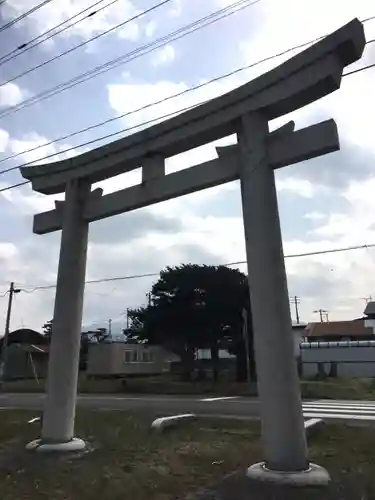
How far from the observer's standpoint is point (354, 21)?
5.03 meters

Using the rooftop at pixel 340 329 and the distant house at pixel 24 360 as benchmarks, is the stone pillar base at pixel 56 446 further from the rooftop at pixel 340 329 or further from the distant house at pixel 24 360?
the rooftop at pixel 340 329

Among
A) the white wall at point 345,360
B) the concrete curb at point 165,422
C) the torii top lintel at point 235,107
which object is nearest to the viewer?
the torii top lintel at point 235,107

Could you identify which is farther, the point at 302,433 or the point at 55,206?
the point at 55,206

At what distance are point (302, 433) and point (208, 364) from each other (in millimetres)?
28649

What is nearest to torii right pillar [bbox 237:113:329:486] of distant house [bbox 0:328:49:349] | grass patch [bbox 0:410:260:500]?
grass patch [bbox 0:410:260:500]

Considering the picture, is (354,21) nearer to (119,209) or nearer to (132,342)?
(119,209)

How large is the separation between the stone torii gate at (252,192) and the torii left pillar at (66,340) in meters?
0.01

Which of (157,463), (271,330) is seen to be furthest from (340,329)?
(271,330)

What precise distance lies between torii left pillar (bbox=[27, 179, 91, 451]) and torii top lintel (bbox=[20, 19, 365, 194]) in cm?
72

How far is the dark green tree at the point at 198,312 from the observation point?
2797 centimetres

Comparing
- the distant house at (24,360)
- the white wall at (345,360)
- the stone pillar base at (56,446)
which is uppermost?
the distant house at (24,360)

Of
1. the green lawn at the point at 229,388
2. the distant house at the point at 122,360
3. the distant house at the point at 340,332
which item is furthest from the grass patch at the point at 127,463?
the distant house at the point at 340,332

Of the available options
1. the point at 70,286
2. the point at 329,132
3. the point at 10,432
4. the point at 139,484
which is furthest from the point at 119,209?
the point at 10,432

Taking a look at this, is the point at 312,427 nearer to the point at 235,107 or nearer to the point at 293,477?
the point at 293,477
